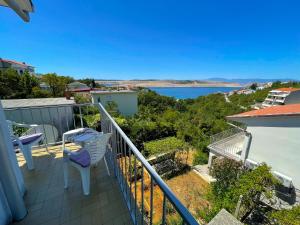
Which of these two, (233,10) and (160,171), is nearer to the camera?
(160,171)

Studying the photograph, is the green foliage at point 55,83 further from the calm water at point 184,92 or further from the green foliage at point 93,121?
the calm water at point 184,92

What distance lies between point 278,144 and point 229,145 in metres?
2.81

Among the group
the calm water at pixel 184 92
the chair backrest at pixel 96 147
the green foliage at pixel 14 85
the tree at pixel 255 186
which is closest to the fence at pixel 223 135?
the tree at pixel 255 186

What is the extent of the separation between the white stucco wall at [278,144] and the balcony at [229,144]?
1.02 metres

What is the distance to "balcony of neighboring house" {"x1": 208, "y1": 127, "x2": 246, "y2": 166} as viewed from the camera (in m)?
7.29

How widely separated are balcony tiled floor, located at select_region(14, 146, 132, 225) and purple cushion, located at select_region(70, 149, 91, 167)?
0.46m

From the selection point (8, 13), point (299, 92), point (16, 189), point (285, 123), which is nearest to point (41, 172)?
point (16, 189)

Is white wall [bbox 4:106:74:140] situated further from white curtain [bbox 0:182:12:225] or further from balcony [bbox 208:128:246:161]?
balcony [bbox 208:128:246:161]

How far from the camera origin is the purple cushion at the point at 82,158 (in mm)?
1852

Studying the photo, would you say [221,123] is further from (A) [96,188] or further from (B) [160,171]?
(A) [96,188]

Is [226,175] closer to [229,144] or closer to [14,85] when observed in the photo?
[229,144]

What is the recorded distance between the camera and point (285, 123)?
16.6 ft

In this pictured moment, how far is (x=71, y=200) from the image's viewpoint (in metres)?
1.86

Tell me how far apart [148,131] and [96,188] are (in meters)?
9.55
